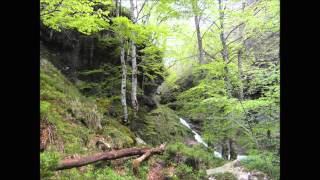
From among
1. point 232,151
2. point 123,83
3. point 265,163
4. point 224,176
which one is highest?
point 123,83

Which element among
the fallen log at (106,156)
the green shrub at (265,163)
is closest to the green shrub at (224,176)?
the green shrub at (265,163)

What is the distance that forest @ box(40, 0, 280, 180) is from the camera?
6.86 meters

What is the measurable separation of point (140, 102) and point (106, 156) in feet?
21.4

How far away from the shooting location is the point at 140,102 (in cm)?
1310

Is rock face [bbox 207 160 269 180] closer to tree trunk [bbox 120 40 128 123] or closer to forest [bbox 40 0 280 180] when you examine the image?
forest [bbox 40 0 280 180]

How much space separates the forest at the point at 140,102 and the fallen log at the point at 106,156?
0.02m

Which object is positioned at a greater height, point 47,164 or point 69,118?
point 69,118

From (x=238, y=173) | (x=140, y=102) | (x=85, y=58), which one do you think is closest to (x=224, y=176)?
(x=238, y=173)

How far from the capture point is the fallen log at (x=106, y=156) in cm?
571

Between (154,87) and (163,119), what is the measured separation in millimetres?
2789

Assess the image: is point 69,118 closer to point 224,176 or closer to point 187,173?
point 187,173
